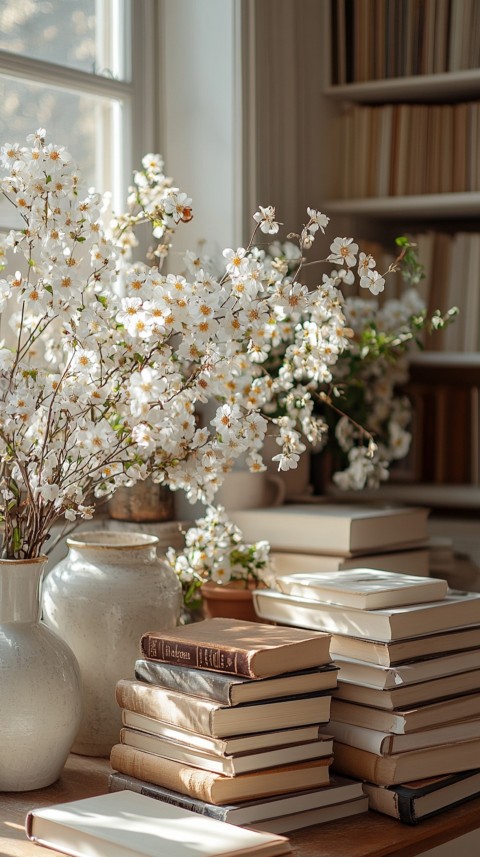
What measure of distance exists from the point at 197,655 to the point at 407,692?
24 centimetres

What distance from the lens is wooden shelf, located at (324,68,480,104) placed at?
2.27 m

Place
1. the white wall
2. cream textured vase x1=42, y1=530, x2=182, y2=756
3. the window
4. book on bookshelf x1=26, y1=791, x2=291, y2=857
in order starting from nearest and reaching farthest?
book on bookshelf x1=26, y1=791, x2=291, y2=857, cream textured vase x1=42, y1=530, x2=182, y2=756, the window, the white wall

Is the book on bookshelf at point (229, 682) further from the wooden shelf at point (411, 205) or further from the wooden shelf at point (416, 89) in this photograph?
the wooden shelf at point (416, 89)

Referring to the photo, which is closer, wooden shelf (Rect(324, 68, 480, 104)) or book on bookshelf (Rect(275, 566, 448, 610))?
book on bookshelf (Rect(275, 566, 448, 610))

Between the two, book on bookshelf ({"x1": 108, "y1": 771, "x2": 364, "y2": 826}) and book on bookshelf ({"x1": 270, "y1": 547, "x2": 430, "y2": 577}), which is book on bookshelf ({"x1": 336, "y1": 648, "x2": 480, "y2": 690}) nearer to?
book on bookshelf ({"x1": 108, "y1": 771, "x2": 364, "y2": 826})

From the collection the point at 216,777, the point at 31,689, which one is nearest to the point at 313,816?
the point at 216,777

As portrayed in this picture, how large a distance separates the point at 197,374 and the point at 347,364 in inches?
34.3

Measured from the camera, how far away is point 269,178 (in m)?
2.21

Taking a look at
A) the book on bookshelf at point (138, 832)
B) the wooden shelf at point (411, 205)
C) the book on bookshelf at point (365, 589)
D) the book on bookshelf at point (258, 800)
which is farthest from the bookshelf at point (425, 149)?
the book on bookshelf at point (138, 832)

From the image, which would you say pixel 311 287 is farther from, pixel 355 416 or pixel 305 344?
pixel 305 344

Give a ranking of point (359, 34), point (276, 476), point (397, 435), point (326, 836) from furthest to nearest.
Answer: point (359, 34) → point (397, 435) → point (276, 476) → point (326, 836)

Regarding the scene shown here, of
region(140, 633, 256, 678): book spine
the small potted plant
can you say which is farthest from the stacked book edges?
the small potted plant

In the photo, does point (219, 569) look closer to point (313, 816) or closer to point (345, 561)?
point (345, 561)

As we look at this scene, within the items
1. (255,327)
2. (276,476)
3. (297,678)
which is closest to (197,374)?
(255,327)
